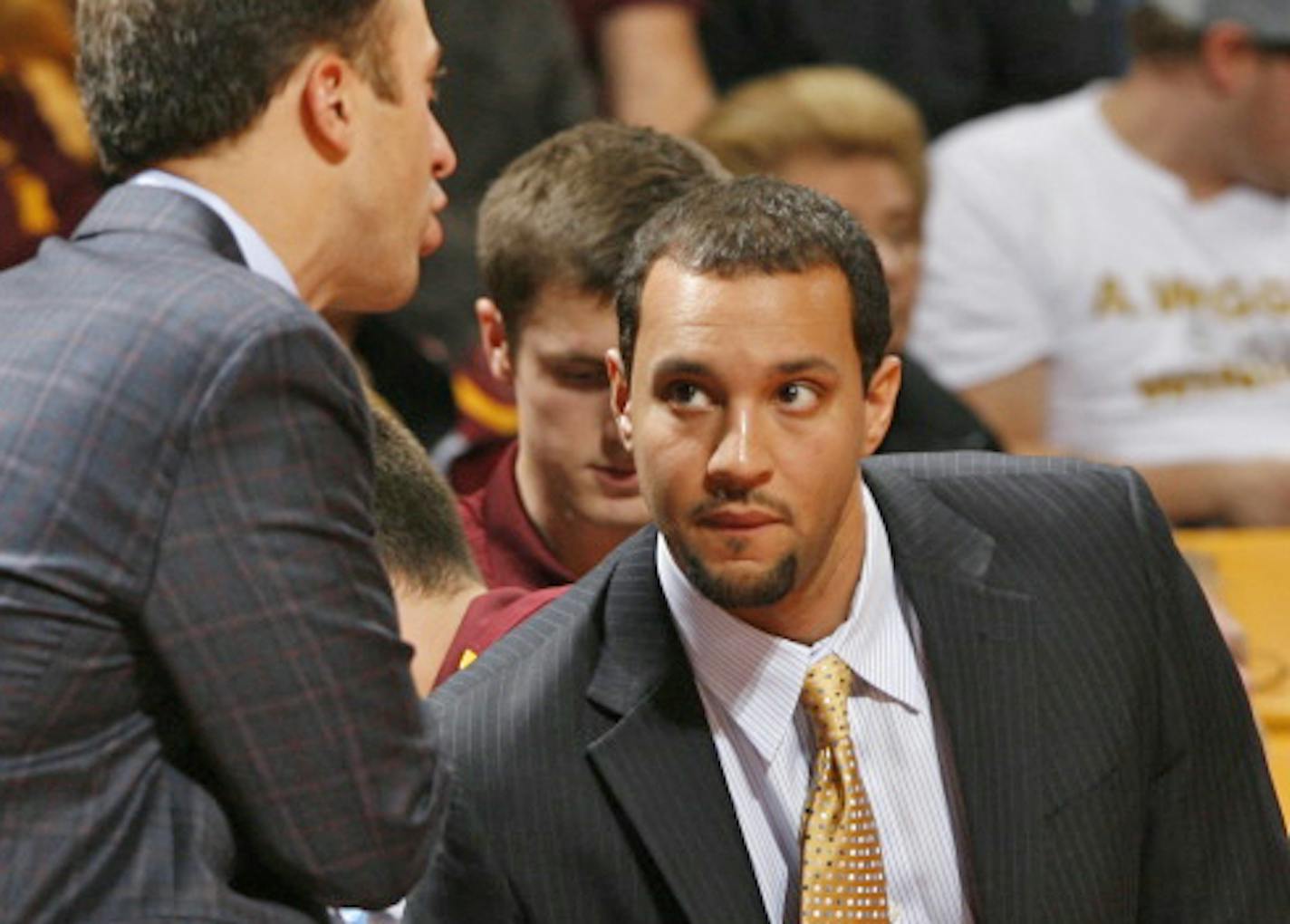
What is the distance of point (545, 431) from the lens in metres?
2.47

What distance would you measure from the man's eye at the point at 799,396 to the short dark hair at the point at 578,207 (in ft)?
1.68

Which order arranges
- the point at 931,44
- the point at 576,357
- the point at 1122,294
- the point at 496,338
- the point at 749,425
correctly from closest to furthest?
the point at 749,425 < the point at 576,357 < the point at 496,338 < the point at 1122,294 < the point at 931,44

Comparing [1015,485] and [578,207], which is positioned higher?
[578,207]

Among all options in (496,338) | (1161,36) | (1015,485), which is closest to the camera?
(1015,485)

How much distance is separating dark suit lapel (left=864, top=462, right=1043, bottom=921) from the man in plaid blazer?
518mm

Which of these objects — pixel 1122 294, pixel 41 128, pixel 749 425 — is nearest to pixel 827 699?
pixel 749 425

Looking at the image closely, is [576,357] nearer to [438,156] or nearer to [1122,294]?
[438,156]

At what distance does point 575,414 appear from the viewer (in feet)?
8.04

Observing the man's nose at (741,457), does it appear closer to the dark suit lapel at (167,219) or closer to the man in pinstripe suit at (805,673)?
the man in pinstripe suit at (805,673)

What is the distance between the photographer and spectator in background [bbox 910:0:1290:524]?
13.6 ft

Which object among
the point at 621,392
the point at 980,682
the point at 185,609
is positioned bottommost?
the point at 980,682

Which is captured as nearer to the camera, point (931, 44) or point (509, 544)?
point (509, 544)

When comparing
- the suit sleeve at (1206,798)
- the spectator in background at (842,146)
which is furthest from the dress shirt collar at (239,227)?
the spectator in background at (842,146)

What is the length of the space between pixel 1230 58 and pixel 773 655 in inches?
98.4
